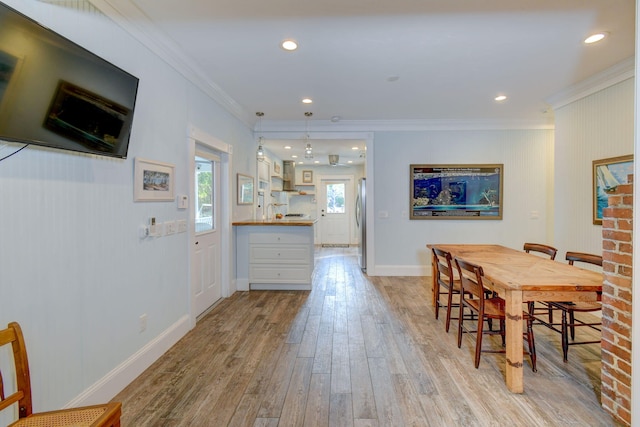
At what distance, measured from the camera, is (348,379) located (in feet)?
6.98

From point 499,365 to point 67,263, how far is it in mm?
3017

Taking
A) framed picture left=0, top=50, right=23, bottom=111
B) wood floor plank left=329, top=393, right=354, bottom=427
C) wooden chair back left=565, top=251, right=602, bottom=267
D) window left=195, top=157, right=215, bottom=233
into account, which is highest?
framed picture left=0, top=50, right=23, bottom=111

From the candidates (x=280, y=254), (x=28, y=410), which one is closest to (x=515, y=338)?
(x=28, y=410)

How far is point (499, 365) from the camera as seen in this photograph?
90.4 inches

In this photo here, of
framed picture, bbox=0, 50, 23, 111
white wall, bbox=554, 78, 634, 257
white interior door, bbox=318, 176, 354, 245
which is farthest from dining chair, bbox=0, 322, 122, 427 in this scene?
white interior door, bbox=318, 176, 354, 245

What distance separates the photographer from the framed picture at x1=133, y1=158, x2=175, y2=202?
7.07 ft

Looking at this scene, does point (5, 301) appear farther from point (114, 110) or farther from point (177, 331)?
point (177, 331)

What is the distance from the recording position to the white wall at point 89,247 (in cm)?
140

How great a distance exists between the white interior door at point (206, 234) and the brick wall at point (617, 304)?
3270 millimetres

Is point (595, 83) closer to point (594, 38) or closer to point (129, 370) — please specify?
point (594, 38)

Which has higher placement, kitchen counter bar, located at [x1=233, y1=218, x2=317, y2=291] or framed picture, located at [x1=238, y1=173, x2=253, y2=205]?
framed picture, located at [x1=238, y1=173, x2=253, y2=205]

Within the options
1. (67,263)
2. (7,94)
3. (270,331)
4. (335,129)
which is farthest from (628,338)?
(335,129)

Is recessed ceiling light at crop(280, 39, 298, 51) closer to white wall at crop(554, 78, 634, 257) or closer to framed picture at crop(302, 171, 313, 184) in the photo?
white wall at crop(554, 78, 634, 257)

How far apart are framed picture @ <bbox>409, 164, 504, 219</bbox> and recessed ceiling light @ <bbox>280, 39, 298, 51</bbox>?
3059mm
